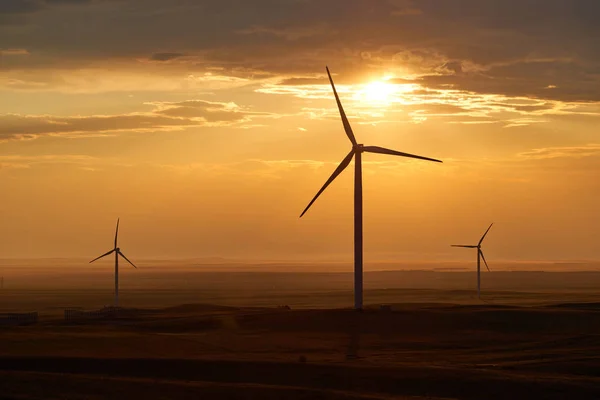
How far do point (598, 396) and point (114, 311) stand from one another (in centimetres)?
6509

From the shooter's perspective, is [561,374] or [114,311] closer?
[561,374]

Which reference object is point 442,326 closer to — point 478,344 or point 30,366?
point 478,344

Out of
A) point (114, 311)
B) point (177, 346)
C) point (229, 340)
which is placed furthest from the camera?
point (114, 311)

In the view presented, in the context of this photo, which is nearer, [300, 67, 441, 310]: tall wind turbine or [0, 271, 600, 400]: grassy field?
[0, 271, 600, 400]: grassy field

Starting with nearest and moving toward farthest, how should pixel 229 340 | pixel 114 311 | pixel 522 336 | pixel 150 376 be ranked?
1. pixel 150 376
2. pixel 229 340
3. pixel 522 336
4. pixel 114 311

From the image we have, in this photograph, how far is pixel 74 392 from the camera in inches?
1678

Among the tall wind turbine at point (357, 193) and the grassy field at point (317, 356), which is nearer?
the grassy field at point (317, 356)

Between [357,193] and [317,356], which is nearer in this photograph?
[317,356]

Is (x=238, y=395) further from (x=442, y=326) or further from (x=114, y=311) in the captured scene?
(x=114, y=311)

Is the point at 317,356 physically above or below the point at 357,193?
below

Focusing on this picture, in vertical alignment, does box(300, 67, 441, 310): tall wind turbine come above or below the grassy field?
above

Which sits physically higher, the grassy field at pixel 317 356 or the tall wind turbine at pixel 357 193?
the tall wind turbine at pixel 357 193

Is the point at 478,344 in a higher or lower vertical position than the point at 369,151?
lower

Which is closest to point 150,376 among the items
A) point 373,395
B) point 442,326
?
point 373,395
